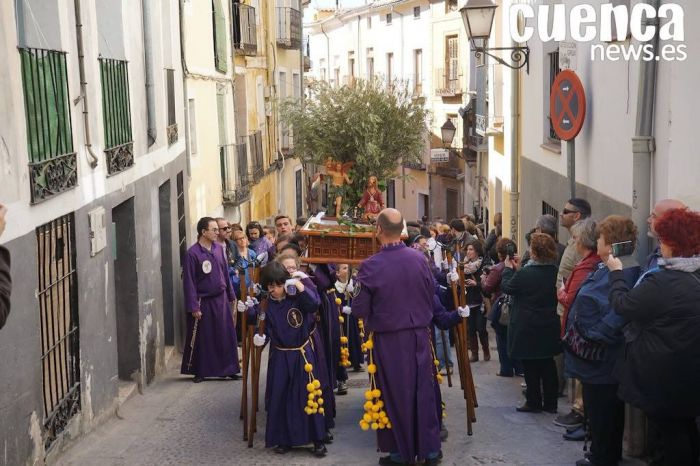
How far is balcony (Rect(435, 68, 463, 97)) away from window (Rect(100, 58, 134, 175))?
2576 cm

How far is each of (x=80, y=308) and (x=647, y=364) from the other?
461 centimetres

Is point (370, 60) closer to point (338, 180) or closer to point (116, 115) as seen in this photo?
point (338, 180)

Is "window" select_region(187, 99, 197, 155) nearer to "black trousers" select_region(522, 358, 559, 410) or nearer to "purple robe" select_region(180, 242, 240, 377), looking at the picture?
"purple robe" select_region(180, 242, 240, 377)

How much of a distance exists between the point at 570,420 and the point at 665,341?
255 centimetres

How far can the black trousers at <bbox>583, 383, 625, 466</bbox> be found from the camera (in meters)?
7.32

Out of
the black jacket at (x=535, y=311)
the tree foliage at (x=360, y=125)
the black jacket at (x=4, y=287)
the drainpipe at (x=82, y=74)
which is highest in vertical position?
the drainpipe at (x=82, y=74)

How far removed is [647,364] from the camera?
6.42 metres

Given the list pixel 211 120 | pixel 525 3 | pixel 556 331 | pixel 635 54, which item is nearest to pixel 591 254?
pixel 556 331

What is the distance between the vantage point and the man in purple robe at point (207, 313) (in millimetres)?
11961

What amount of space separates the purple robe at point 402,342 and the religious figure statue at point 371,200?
123 inches

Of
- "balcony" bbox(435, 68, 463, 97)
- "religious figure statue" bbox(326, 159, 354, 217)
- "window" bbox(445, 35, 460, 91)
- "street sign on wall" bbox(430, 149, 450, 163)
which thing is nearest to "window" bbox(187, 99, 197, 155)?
"religious figure statue" bbox(326, 159, 354, 217)

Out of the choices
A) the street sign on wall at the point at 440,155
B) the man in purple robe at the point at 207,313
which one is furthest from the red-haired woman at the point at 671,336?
the street sign on wall at the point at 440,155

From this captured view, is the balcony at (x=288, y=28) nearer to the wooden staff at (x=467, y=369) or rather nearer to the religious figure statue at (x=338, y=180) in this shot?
the religious figure statue at (x=338, y=180)

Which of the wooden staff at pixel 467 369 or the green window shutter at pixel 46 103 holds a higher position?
the green window shutter at pixel 46 103
